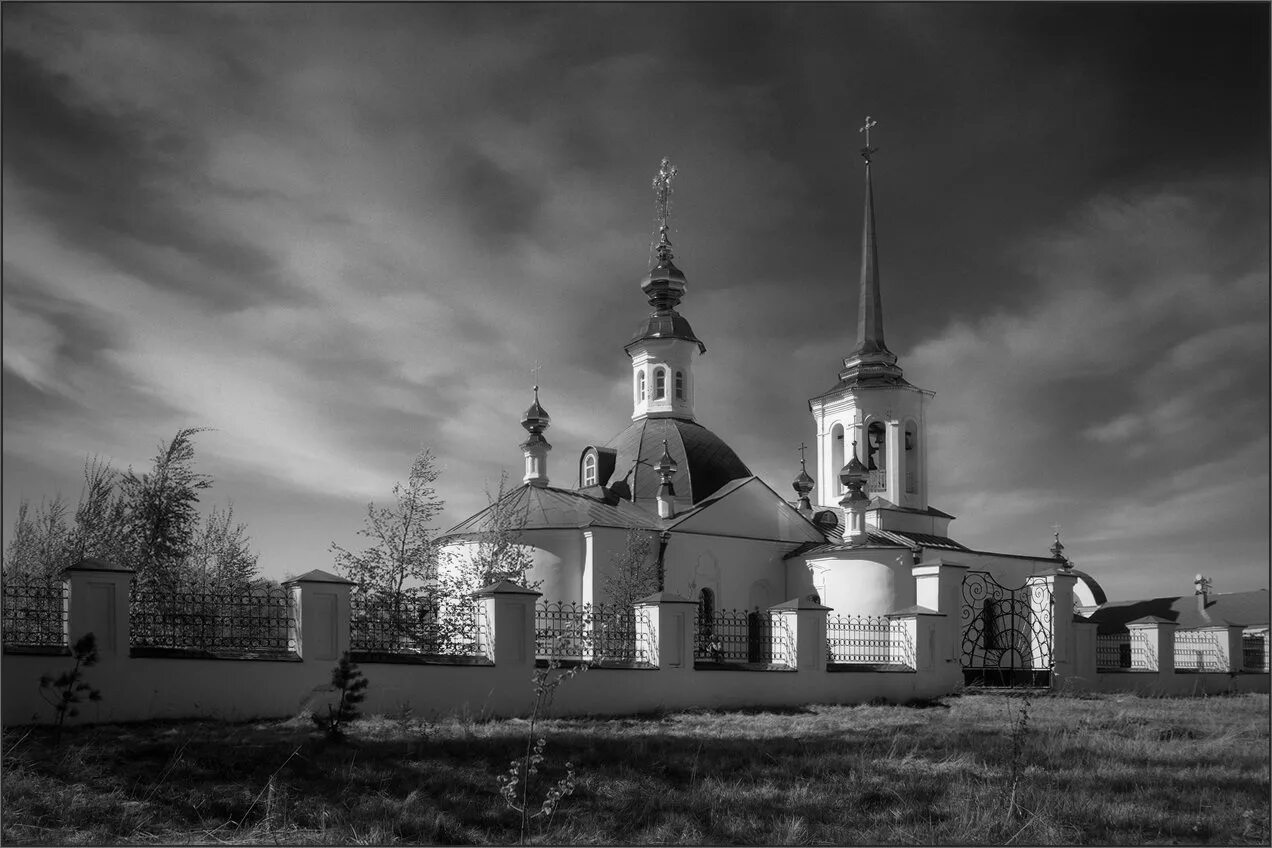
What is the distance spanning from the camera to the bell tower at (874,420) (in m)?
29.6

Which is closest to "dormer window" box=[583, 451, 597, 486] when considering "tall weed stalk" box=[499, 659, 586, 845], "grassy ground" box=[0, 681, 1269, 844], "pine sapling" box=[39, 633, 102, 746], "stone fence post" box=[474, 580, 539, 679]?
"stone fence post" box=[474, 580, 539, 679]

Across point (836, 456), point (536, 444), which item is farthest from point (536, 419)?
point (836, 456)

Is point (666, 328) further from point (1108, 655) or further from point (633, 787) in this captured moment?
point (633, 787)

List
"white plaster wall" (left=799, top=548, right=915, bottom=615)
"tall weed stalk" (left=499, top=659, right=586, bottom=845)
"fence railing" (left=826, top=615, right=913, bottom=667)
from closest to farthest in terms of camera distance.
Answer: "tall weed stalk" (left=499, top=659, right=586, bottom=845)
"fence railing" (left=826, top=615, right=913, bottom=667)
"white plaster wall" (left=799, top=548, right=915, bottom=615)

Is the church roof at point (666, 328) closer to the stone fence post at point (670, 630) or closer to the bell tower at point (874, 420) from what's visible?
the bell tower at point (874, 420)

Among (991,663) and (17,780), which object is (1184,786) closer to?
(17,780)

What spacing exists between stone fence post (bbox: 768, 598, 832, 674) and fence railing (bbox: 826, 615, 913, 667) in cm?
77

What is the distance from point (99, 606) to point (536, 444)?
19034 mm

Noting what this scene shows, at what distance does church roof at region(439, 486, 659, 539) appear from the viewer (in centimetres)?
2416

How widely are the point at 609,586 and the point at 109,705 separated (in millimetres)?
12910

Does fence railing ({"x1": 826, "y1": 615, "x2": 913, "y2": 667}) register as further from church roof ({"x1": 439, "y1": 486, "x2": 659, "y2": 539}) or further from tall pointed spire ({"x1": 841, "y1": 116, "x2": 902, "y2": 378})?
tall pointed spire ({"x1": 841, "y1": 116, "x2": 902, "y2": 378})

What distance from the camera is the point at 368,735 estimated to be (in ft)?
32.1

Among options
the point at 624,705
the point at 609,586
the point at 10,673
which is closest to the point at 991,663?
the point at 609,586

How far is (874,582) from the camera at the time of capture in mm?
22469
